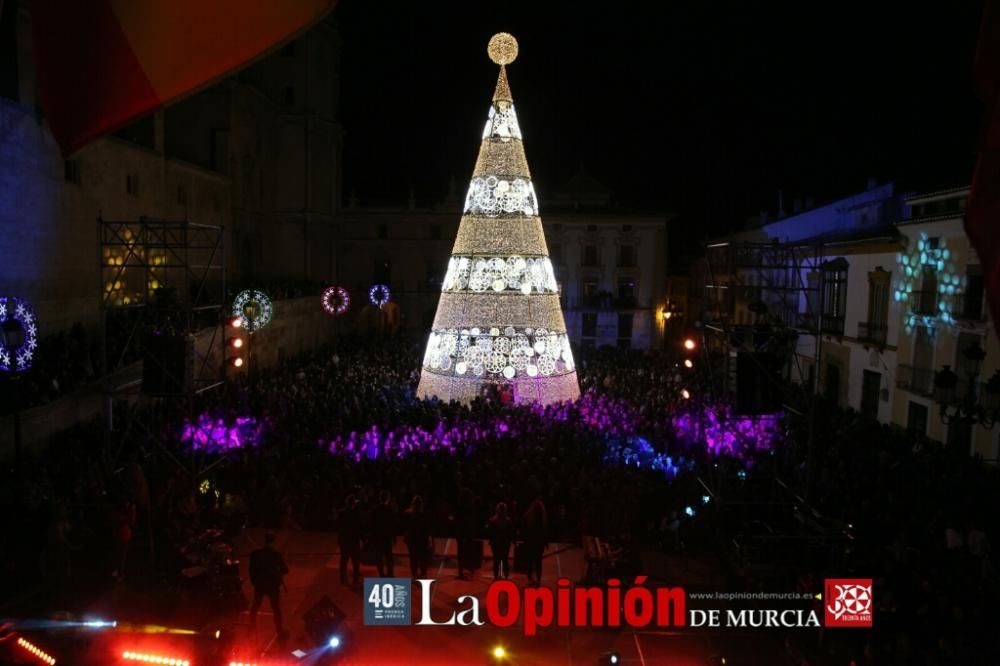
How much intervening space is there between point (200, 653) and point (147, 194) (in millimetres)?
22628

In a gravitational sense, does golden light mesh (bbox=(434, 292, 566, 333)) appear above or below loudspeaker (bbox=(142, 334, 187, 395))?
above

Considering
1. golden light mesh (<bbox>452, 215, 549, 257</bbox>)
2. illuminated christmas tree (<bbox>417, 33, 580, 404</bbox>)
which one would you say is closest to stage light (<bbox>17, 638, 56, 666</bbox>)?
illuminated christmas tree (<bbox>417, 33, 580, 404</bbox>)

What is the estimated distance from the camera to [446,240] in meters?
45.1

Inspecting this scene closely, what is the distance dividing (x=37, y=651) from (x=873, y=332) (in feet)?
78.7

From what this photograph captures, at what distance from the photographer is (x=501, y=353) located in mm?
20125

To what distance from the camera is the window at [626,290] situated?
43.6 metres

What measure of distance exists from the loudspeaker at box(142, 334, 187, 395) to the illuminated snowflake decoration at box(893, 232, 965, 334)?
19.3 meters

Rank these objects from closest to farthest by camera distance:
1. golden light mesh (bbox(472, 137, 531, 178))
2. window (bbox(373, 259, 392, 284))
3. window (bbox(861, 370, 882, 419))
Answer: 1. golden light mesh (bbox(472, 137, 531, 178))
2. window (bbox(861, 370, 882, 419))
3. window (bbox(373, 259, 392, 284))

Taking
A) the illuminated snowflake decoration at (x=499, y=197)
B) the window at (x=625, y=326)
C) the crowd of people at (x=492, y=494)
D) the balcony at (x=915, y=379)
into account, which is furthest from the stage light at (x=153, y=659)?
the window at (x=625, y=326)

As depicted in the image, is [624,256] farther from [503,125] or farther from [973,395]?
[973,395]

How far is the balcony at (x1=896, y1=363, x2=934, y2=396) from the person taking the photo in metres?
20.2

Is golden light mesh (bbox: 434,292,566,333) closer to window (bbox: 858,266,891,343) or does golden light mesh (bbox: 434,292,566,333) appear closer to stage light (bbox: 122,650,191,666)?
window (bbox: 858,266,891,343)

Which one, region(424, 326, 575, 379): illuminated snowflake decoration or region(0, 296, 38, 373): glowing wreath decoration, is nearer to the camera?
region(0, 296, 38, 373): glowing wreath decoration

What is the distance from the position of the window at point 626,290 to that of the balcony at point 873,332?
1990 centimetres
